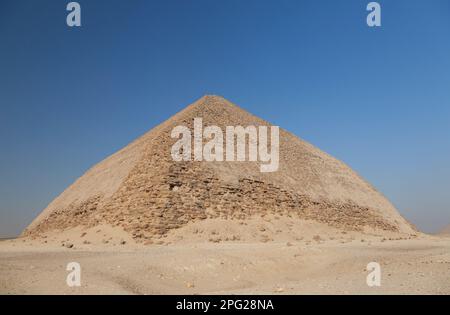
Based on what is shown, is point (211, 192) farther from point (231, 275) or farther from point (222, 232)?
point (231, 275)

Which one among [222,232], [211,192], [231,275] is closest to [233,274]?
[231,275]

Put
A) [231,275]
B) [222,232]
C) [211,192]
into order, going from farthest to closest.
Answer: [211,192] < [222,232] < [231,275]

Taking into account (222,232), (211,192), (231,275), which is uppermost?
(211,192)

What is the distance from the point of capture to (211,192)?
75.2 feet

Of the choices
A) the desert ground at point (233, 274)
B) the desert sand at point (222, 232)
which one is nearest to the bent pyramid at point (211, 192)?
the desert sand at point (222, 232)

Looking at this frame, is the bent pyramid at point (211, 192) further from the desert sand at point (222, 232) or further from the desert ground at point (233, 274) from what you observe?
the desert ground at point (233, 274)

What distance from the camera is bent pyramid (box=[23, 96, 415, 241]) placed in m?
20.9

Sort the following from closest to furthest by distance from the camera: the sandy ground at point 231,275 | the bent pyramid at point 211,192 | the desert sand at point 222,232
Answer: the sandy ground at point 231,275
the desert sand at point 222,232
the bent pyramid at point 211,192

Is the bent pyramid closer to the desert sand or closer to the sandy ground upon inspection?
the desert sand

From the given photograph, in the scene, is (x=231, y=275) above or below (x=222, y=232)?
below

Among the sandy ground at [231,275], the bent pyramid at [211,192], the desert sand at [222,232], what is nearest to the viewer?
the sandy ground at [231,275]

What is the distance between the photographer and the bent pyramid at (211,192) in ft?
68.4

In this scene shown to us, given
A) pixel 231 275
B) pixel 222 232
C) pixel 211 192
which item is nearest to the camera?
pixel 231 275

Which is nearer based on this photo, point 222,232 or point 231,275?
point 231,275
